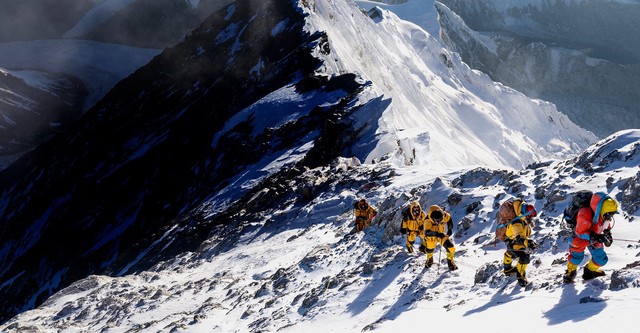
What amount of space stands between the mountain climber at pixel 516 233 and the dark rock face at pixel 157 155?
22.1 metres

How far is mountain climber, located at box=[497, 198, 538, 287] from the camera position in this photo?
1113cm

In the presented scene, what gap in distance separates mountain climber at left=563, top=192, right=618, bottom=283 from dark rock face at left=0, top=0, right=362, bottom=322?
2376 centimetres

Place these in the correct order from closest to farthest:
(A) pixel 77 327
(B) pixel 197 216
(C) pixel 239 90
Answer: (A) pixel 77 327
(B) pixel 197 216
(C) pixel 239 90

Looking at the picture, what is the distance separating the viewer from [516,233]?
1147cm

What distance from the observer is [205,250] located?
27.3 m

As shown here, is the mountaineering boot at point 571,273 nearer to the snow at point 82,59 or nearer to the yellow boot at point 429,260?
the yellow boot at point 429,260

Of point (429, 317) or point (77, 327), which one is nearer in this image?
point (429, 317)

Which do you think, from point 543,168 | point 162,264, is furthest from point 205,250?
point 543,168

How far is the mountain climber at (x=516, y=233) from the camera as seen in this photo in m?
11.1

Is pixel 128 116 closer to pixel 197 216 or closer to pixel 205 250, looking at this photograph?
pixel 197 216

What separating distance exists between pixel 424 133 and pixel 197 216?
16874mm

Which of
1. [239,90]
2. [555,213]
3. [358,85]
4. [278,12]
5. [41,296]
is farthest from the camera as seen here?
[278,12]

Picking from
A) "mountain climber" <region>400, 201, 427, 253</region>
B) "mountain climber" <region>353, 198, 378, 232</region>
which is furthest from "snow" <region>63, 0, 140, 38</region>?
"mountain climber" <region>400, 201, 427, 253</region>

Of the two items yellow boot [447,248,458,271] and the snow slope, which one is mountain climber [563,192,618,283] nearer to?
the snow slope
